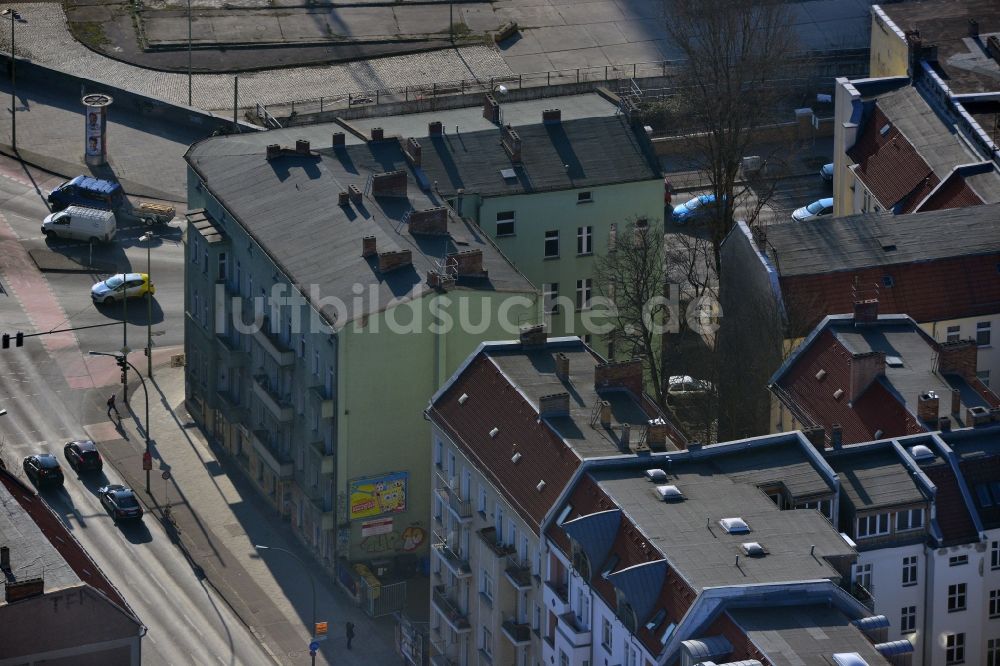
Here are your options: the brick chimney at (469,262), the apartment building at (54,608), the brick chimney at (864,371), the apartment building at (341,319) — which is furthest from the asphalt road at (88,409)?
the brick chimney at (864,371)

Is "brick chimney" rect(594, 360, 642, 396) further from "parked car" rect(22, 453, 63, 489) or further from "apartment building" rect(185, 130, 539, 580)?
"parked car" rect(22, 453, 63, 489)

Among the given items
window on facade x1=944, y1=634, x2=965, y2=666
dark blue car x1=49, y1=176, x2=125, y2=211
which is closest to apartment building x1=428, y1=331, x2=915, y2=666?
window on facade x1=944, y1=634, x2=965, y2=666

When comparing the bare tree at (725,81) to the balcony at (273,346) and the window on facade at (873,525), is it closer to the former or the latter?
the balcony at (273,346)

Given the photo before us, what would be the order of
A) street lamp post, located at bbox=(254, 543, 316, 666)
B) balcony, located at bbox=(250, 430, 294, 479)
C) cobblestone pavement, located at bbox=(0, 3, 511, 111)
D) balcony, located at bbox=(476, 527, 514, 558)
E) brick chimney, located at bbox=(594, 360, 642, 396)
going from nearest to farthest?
balcony, located at bbox=(476, 527, 514, 558) → brick chimney, located at bbox=(594, 360, 642, 396) → street lamp post, located at bbox=(254, 543, 316, 666) → balcony, located at bbox=(250, 430, 294, 479) → cobblestone pavement, located at bbox=(0, 3, 511, 111)

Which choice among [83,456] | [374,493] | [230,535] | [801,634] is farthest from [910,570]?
[83,456]

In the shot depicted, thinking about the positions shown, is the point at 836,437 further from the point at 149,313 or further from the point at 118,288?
the point at 118,288
